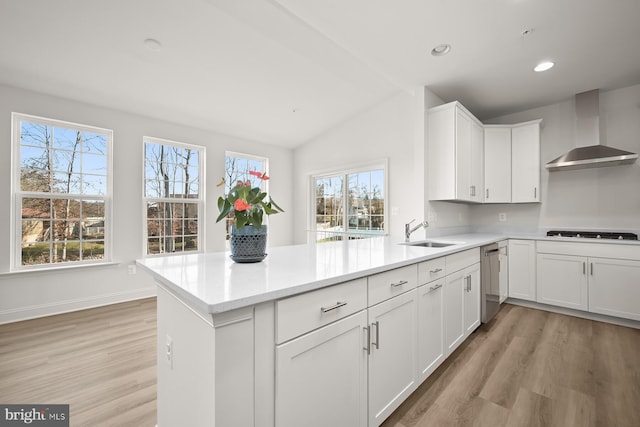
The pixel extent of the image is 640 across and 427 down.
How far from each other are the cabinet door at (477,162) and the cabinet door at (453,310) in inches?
61.5

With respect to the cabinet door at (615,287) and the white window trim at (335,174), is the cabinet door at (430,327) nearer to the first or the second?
the white window trim at (335,174)

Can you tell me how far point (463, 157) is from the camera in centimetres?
318

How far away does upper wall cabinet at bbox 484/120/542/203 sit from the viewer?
3583mm

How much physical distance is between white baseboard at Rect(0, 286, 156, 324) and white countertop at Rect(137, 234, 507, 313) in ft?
9.14

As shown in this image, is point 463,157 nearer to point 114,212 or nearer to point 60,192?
point 114,212

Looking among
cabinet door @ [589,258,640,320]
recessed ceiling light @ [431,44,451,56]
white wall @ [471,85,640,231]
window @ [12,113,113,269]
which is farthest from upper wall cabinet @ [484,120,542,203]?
window @ [12,113,113,269]

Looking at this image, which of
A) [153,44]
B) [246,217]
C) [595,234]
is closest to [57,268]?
[153,44]

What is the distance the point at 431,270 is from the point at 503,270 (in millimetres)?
2097

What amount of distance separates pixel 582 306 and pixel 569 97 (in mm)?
2514

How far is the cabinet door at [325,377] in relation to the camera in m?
0.96

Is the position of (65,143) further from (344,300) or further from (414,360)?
(414,360)

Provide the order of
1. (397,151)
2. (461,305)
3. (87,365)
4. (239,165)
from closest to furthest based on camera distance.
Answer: (87,365), (461,305), (397,151), (239,165)

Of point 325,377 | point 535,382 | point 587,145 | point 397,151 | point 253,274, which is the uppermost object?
point 397,151

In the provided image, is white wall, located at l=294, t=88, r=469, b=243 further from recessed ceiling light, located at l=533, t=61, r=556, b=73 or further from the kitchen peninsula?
the kitchen peninsula
